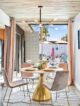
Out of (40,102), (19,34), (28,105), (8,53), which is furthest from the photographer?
(19,34)

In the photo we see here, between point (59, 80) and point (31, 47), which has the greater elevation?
point (31, 47)

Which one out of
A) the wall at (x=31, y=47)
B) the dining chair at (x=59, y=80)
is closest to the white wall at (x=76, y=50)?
the dining chair at (x=59, y=80)

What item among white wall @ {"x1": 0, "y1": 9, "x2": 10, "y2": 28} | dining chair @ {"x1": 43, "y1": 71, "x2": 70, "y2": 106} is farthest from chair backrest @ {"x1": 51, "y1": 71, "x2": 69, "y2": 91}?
white wall @ {"x1": 0, "y1": 9, "x2": 10, "y2": 28}

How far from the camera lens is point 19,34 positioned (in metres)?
10.2

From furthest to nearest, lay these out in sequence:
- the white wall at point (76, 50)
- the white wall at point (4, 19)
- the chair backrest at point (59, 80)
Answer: the white wall at point (76, 50), the white wall at point (4, 19), the chair backrest at point (59, 80)

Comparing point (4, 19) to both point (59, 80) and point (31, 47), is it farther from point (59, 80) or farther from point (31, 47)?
point (31, 47)

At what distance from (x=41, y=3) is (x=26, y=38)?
17.7 feet

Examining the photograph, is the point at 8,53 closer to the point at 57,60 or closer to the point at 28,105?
the point at 57,60

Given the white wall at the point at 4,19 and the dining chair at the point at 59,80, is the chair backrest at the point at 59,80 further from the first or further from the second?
the white wall at the point at 4,19

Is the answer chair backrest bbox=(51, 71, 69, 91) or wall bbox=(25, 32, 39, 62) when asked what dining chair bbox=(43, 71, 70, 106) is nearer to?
chair backrest bbox=(51, 71, 69, 91)

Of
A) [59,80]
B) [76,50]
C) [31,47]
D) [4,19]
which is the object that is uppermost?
[4,19]

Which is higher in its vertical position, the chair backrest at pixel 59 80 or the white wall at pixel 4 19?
the white wall at pixel 4 19

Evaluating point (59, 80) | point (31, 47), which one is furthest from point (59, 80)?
point (31, 47)

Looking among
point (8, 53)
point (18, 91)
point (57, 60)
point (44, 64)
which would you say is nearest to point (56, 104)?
point (44, 64)
